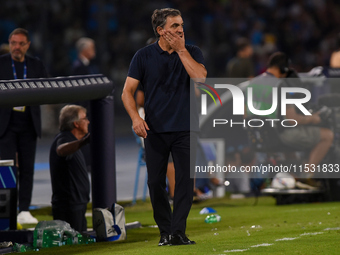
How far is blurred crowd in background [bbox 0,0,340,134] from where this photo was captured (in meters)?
21.0

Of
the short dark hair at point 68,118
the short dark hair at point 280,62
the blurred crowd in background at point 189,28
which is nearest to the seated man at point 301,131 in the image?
the short dark hair at point 280,62

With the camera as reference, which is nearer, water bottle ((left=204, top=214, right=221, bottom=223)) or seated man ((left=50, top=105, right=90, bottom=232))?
seated man ((left=50, top=105, right=90, bottom=232))

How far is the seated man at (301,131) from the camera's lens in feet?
33.6

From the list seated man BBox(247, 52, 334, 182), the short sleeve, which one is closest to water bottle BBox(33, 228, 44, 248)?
the short sleeve

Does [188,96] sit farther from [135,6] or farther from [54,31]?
[135,6]

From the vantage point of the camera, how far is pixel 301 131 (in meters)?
10.3

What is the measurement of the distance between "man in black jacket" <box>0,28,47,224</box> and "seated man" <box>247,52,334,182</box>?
9.81ft

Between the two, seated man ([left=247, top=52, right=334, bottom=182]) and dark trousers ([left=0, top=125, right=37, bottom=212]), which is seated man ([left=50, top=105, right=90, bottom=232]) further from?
seated man ([left=247, top=52, right=334, bottom=182])

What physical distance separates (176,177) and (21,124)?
3.05 meters

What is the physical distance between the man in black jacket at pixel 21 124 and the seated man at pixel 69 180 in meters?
1.14

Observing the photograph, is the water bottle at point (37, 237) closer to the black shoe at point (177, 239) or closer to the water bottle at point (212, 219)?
the black shoe at point (177, 239)

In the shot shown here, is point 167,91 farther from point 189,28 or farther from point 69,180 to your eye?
point 189,28

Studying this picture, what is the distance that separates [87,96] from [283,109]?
12.0 ft

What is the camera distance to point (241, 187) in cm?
1108
